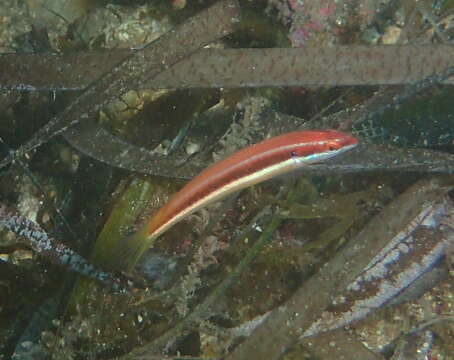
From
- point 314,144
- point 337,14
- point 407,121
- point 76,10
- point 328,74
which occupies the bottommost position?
point 407,121

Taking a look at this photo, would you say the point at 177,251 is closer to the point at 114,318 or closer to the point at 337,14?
the point at 114,318

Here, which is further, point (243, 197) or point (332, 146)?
point (243, 197)

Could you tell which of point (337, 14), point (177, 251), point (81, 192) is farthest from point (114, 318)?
point (337, 14)

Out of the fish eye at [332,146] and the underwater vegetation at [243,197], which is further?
the underwater vegetation at [243,197]

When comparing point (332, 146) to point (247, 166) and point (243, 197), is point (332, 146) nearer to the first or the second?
point (247, 166)

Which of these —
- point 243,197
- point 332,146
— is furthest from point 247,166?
point 243,197
